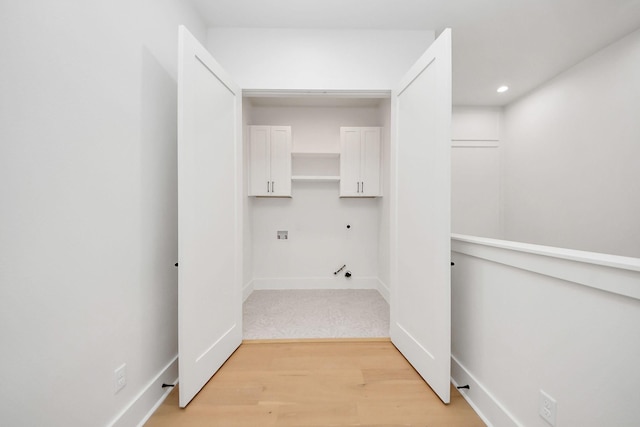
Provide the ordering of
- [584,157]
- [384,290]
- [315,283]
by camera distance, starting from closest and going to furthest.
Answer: [584,157]
[384,290]
[315,283]

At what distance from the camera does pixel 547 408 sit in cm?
104

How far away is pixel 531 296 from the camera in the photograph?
114 cm

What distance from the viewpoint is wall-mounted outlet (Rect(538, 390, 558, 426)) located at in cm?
101

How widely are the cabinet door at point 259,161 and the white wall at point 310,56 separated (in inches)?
43.1

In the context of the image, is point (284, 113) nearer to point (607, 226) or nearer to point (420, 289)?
point (420, 289)

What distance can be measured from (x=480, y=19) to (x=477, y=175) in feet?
8.23

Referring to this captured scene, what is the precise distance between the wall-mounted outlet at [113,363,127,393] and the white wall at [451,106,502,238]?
4270 millimetres

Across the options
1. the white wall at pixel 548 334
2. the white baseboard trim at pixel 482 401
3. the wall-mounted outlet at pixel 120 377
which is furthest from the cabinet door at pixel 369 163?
the wall-mounted outlet at pixel 120 377

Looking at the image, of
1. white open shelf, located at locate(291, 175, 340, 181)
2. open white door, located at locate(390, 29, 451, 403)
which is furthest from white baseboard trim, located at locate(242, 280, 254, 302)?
open white door, located at locate(390, 29, 451, 403)

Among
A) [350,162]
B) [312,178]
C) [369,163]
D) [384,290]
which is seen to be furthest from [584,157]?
[312,178]

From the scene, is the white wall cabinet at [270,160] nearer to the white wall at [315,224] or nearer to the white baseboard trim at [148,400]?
the white wall at [315,224]

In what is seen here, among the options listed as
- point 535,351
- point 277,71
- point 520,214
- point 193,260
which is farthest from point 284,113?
point 520,214

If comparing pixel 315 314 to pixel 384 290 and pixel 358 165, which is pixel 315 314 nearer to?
pixel 384 290

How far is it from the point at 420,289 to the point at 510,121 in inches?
147
